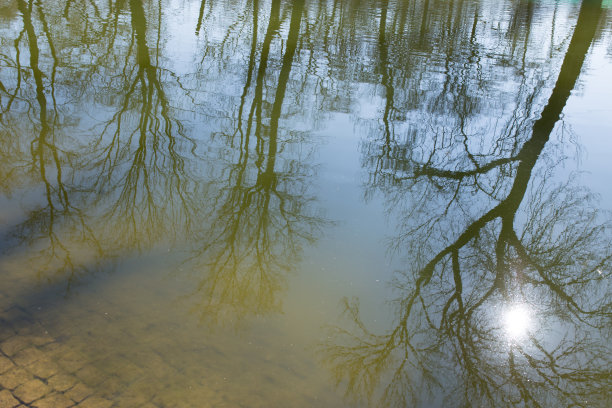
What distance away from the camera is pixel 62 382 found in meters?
3.40

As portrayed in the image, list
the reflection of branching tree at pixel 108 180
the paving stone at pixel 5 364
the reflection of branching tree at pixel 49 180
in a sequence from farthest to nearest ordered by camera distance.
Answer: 1. the reflection of branching tree at pixel 108 180
2. the reflection of branching tree at pixel 49 180
3. the paving stone at pixel 5 364

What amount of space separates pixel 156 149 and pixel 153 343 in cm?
409

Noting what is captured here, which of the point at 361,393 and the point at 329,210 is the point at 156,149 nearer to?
the point at 329,210

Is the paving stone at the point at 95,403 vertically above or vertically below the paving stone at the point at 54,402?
below

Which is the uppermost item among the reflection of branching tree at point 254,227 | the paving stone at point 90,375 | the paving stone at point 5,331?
the reflection of branching tree at point 254,227

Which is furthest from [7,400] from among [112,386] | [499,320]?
[499,320]

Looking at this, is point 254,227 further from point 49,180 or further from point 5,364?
point 5,364

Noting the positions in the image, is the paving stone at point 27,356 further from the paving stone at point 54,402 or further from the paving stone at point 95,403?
the paving stone at point 95,403

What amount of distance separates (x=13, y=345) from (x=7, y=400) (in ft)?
1.72

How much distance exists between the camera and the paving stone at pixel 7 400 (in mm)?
3158

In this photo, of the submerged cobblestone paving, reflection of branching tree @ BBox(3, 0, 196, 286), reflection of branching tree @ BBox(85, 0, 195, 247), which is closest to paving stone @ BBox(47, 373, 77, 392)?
the submerged cobblestone paving

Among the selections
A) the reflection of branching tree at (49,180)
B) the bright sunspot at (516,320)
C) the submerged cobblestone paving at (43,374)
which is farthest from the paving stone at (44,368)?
the bright sunspot at (516,320)

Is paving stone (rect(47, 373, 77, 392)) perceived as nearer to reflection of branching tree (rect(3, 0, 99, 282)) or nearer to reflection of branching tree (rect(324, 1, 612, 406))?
reflection of branching tree (rect(3, 0, 99, 282))

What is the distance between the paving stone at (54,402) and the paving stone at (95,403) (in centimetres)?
8
